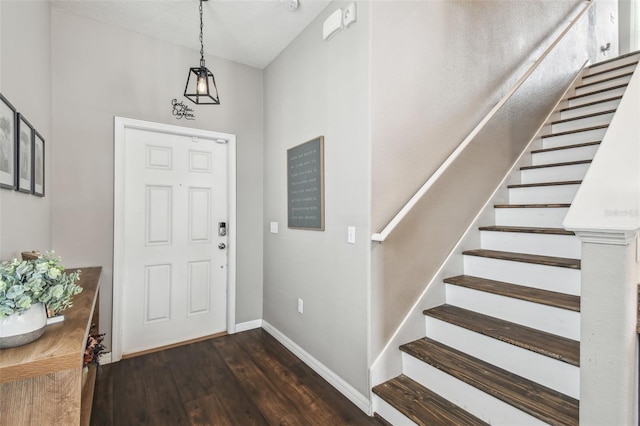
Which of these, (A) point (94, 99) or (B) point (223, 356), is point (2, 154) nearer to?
(A) point (94, 99)

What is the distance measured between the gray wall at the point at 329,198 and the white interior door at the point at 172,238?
22.6 inches

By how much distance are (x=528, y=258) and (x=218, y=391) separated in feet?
7.34

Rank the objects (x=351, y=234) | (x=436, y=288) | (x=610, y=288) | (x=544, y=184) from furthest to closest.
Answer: (x=544, y=184)
(x=436, y=288)
(x=351, y=234)
(x=610, y=288)

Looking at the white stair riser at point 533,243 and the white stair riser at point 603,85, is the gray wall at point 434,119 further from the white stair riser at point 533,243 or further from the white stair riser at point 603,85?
the white stair riser at point 603,85

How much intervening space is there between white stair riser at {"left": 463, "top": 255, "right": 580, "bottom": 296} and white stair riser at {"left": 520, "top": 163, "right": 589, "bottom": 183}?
41.2 inches

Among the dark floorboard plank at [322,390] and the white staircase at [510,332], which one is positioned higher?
the white staircase at [510,332]

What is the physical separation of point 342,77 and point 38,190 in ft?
6.89

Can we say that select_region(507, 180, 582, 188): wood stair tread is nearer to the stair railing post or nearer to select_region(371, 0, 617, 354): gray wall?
select_region(371, 0, 617, 354): gray wall

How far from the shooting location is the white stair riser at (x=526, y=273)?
1.73 m

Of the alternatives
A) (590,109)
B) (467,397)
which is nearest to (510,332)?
(467,397)

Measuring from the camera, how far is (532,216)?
228 cm

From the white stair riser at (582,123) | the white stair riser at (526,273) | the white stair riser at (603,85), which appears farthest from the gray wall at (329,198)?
the white stair riser at (603,85)

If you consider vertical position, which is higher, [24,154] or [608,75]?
[608,75]

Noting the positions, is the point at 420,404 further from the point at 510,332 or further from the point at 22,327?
the point at 22,327
